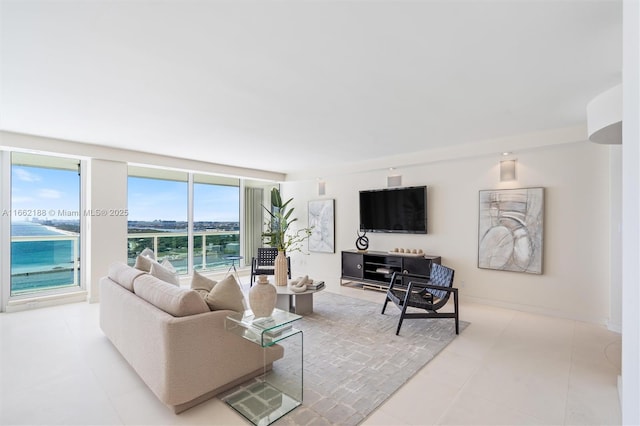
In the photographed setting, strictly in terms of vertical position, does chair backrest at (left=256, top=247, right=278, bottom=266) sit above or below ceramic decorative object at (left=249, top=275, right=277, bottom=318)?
below

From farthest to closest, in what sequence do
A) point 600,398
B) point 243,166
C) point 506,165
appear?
point 243,166
point 506,165
point 600,398

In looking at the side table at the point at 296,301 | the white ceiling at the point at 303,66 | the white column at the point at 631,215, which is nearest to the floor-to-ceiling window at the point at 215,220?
the white ceiling at the point at 303,66

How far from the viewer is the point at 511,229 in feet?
14.6

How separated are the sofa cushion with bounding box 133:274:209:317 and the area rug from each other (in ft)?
2.40

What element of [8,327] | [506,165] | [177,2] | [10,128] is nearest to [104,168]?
[10,128]

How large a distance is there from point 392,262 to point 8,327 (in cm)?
551

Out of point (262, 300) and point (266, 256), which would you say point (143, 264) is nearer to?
point (262, 300)

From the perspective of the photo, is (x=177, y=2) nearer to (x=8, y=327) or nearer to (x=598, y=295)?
(x=8, y=327)

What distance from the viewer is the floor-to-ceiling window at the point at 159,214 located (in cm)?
575

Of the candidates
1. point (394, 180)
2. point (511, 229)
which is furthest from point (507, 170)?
point (394, 180)

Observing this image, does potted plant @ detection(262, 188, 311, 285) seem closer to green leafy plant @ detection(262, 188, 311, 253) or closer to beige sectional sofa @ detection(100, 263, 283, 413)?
green leafy plant @ detection(262, 188, 311, 253)

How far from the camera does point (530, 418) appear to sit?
2070mm

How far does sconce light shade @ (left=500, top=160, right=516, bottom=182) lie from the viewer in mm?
4477

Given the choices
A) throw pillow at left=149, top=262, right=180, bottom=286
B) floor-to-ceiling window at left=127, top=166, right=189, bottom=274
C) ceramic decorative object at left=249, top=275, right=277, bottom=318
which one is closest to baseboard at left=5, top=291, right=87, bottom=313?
floor-to-ceiling window at left=127, top=166, right=189, bottom=274
